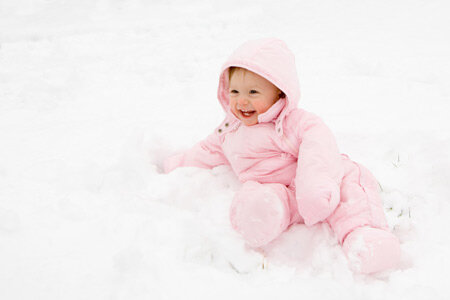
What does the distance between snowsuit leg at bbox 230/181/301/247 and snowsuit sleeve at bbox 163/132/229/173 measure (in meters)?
0.49

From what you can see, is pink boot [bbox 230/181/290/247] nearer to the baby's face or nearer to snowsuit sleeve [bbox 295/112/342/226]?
snowsuit sleeve [bbox 295/112/342/226]

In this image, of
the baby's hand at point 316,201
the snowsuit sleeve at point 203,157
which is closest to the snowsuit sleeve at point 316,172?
the baby's hand at point 316,201

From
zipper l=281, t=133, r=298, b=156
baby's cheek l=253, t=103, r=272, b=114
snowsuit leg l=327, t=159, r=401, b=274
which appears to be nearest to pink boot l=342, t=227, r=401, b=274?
snowsuit leg l=327, t=159, r=401, b=274

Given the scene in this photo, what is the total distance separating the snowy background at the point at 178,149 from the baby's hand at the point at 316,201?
0.12 meters

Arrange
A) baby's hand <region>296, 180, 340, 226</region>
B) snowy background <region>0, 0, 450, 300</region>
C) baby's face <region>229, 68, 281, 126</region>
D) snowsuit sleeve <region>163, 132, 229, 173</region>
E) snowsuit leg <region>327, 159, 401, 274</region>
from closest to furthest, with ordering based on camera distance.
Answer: snowy background <region>0, 0, 450, 300</region>, snowsuit leg <region>327, 159, 401, 274</region>, baby's hand <region>296, 180, 340, 226</region>, baby's face <region>229, 68, 281, 126</region>, snowsuit sleeve <region>163, 132, 229, 173</region>

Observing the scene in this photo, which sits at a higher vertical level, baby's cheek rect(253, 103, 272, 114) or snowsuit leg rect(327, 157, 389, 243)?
baby's cheek rect(253, 103, 272, 114)

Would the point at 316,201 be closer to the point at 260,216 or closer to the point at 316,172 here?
the point at 316,172

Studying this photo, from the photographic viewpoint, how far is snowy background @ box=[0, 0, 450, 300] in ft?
4.51

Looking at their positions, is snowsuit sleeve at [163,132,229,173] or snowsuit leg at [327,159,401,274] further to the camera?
snowsuit sleeve at [163,132,229,173]

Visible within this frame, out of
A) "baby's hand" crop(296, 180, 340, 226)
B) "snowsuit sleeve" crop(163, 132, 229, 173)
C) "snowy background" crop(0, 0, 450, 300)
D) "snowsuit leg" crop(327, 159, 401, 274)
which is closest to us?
"snowy background" crop(0, 0, 450, 300)

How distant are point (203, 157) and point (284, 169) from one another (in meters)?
0.51

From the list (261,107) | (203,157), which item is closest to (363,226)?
(261,107)

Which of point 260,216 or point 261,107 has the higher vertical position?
point 261,107

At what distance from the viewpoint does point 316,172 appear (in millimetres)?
1665
